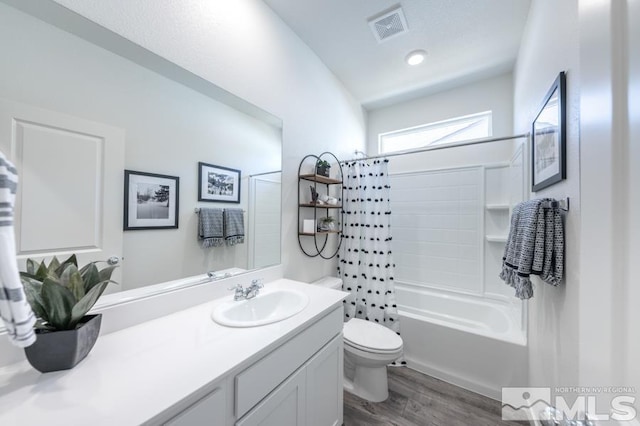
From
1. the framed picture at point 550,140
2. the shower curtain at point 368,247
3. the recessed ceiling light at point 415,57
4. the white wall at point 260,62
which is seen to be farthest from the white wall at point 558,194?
the white wall at point 260,62

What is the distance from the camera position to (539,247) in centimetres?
105

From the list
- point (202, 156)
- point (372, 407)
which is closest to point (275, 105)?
point (202, 156)

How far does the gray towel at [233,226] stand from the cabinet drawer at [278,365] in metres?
0.69

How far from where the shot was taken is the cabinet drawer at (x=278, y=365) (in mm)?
776

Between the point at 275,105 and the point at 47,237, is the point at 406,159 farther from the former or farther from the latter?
the point at 47,237

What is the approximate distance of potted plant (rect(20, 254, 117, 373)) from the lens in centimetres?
65

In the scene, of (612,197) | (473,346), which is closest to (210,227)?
(612,197)

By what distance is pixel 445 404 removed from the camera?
5.26 feet

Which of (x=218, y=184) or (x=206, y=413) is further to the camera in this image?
(x=218, y=184)

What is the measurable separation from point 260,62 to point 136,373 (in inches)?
67.9

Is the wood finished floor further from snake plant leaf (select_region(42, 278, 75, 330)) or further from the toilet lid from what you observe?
snake plant leaf (select_region(42, 278, 75, 330))

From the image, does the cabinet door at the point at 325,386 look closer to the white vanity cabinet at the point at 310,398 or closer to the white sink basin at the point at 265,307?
the white vanity cabinet at the point at 310,398

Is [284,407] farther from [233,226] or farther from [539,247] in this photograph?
[539,247]

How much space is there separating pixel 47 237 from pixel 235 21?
1.44m
